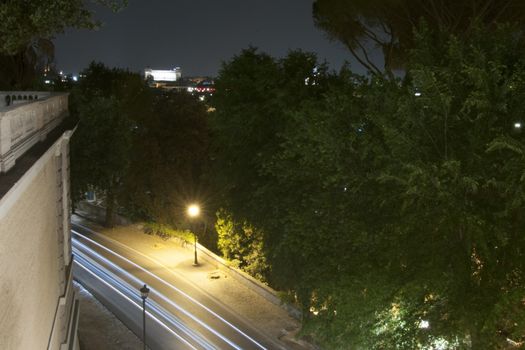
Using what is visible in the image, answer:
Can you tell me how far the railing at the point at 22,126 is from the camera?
611cm

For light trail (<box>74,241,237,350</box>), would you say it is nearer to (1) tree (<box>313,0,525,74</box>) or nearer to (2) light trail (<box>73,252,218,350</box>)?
(2) light trail (<box>73,252,218,350</box>)

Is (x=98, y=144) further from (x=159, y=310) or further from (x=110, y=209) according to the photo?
(x=159, y=310)

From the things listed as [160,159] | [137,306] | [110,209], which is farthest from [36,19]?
[110,209]

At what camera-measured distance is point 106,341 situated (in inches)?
637

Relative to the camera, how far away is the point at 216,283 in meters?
21.6

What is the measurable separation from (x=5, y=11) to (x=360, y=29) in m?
14.3

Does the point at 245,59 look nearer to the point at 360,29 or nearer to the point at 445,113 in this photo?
the point at 360,29

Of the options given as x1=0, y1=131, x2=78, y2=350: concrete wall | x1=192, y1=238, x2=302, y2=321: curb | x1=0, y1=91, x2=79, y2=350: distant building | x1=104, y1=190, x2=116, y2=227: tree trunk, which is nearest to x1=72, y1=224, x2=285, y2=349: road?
x1=192, y1=238, x2=302, y2=321: curb

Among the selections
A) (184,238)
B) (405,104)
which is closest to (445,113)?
→ (405,104)

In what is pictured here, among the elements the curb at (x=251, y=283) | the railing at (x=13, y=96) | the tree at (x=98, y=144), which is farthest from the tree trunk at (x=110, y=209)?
the railing at (x=13, y=96)

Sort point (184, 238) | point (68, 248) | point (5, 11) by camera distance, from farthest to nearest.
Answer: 1. point (184, 238)
2. point (68, 248)
3. point (5, 11)

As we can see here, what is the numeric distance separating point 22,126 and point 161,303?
13.0 meters

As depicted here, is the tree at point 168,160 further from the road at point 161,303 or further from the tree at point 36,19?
the tree at point 36,19

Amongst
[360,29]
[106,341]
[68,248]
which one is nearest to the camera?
[68,248]
